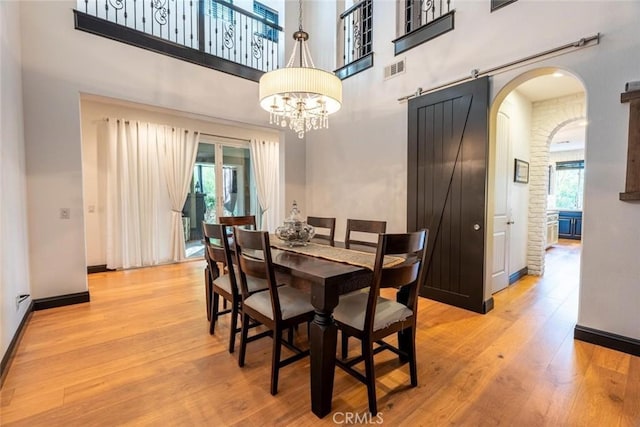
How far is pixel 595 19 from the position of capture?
2.27m

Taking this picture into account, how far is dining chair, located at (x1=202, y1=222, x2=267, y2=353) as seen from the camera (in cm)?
216

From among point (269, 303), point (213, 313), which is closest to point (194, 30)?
point (213, 313)

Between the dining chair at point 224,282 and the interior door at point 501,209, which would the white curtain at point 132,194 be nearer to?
the dining chair at point 224,282

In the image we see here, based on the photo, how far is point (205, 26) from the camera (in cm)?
431

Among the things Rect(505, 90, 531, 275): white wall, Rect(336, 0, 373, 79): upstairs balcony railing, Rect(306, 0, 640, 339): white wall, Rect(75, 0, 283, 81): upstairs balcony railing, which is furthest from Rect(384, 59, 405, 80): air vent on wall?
Rect(75, 0, 283, 81): upstairs balcony railing

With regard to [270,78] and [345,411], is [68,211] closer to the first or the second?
[270,78]

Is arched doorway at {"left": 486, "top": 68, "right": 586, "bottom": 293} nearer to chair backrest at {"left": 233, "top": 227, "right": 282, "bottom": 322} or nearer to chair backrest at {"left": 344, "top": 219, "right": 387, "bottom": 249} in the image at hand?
chair backrest at {"left": 344, "top": 219, "right": 387, "bottom": 249}

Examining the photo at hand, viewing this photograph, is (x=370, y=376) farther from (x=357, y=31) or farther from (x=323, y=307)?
(x=357, y=31)

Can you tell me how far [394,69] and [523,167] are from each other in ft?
7.26

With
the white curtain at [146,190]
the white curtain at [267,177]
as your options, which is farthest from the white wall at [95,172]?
the white curtain at [267,177]

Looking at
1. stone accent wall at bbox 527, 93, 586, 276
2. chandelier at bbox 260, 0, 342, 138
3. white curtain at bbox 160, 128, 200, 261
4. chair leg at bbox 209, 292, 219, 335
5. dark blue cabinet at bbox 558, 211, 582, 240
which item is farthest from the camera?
dark blue cabinet at bbox 558, 211, 582, 240

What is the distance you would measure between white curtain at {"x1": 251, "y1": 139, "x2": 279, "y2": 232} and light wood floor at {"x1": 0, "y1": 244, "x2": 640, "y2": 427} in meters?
3.43

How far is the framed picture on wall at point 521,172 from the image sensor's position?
384 centimetres

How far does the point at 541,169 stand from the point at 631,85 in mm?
2380
